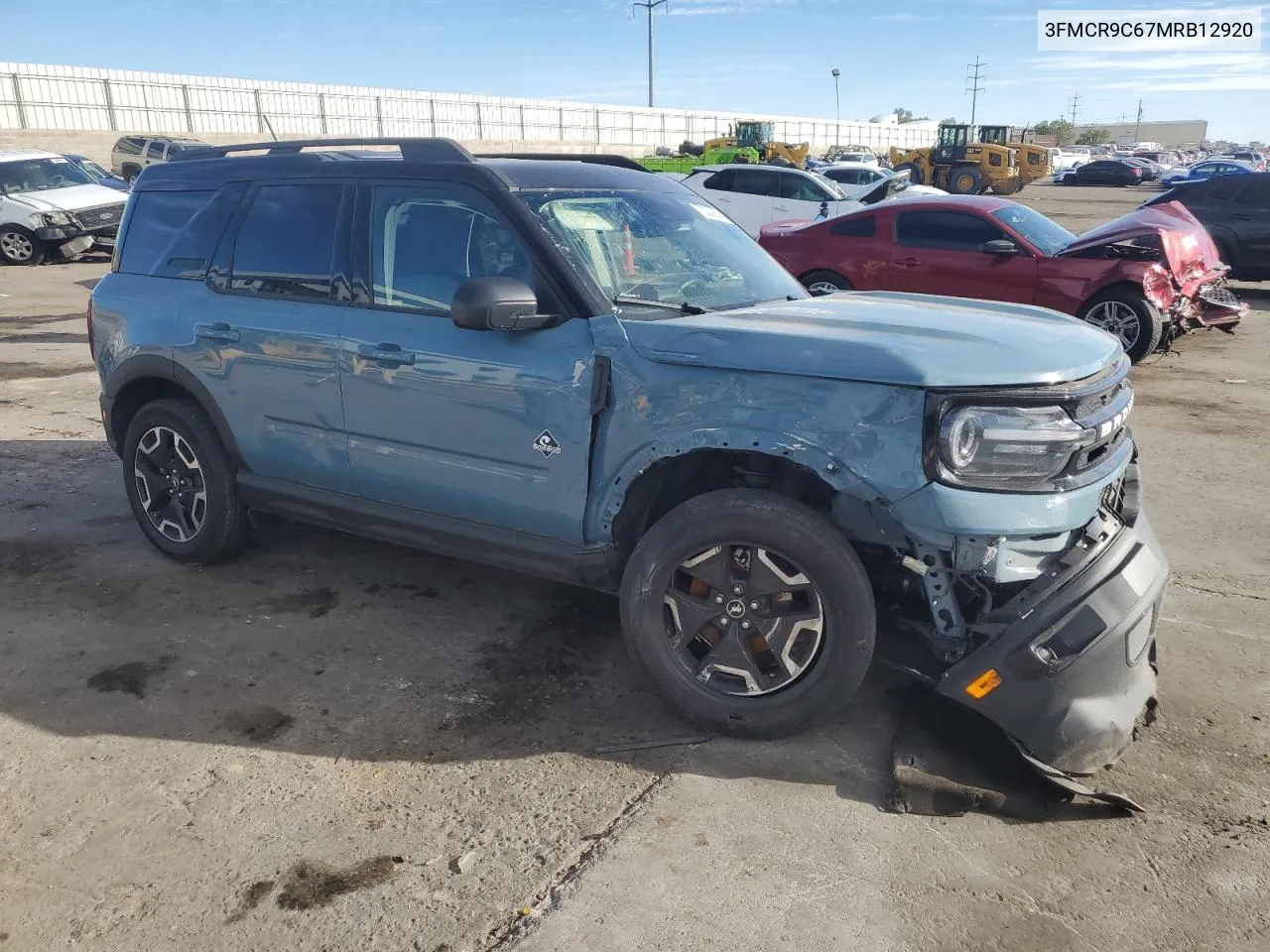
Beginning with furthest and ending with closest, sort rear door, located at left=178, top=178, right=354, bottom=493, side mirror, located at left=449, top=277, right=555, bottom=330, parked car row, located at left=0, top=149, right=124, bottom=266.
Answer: parked car row, located at left=0, top=149, right=124, bottom=266
rear door, located at left=178, top=178, right=354, bottom=493
side mirror, located at left=449, top=277, right=555, bottom=330

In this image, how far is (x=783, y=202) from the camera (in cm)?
1628

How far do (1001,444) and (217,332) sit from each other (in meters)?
3.33

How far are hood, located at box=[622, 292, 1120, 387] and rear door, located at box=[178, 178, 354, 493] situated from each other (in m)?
1.43

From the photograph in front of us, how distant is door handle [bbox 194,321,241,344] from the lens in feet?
14.3

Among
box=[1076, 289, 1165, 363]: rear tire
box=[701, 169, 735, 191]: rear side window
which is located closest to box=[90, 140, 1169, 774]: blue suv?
box=[1076, 289, 1165, 363]: rear tire

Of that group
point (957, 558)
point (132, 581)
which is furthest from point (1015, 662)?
point (132, 581)

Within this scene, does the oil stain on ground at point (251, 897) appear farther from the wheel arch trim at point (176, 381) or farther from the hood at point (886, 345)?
the wheel arch trim at point (176, 381)

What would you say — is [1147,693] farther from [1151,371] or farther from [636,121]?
[636,121]

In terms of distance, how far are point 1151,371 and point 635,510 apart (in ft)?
25.9

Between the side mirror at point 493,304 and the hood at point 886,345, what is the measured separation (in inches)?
13.6

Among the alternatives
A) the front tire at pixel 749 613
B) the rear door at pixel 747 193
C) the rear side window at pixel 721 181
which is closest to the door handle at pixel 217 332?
the front tire at pixel 749 613

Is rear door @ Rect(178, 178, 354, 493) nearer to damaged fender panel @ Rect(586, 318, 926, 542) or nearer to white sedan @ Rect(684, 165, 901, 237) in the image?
damaged fender panel @ Rect(586, 318, 926, 542)

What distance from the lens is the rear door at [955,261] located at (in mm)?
9484

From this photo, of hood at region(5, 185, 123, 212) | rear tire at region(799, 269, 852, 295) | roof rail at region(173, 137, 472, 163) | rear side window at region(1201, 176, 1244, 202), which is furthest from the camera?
hood at region(5, 185, 123, 212)
